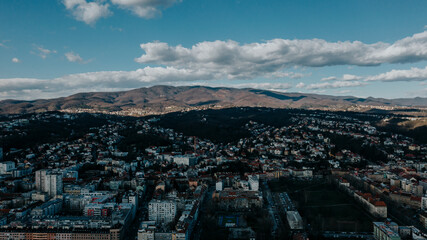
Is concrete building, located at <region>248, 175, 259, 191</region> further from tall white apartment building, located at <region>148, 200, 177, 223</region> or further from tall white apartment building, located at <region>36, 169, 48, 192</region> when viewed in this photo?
tall white apartment building, located at <region>36, 169, 48, 192</region>

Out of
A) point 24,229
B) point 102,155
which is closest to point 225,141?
point 102,155

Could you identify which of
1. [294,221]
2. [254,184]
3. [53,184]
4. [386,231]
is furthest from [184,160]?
[386,231]

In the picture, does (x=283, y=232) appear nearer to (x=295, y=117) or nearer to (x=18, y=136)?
(x=18, y=136)

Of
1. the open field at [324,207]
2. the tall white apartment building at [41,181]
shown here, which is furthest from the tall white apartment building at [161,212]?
the tall white apartment building at [41,181]

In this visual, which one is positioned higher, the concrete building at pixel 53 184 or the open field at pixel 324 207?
the concrete building at pixel 53 184

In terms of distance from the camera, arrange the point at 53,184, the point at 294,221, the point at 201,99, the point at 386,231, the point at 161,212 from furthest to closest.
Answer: the point at 201,99, the point at 53,184, the point at 161,212, the point at 294,221, the point at 386,231

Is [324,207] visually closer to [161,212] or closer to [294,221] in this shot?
[294,221]

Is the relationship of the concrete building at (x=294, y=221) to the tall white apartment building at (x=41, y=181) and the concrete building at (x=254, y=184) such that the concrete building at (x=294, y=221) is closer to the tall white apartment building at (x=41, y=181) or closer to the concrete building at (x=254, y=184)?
the concrete building at (x=254, y=184)

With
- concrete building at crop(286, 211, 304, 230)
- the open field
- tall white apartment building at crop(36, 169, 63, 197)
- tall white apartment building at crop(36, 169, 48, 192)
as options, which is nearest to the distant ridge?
tall white apartment building at crop(36, 169, 48, 192)

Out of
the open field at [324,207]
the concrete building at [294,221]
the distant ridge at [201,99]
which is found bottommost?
the open field at [324,207]
